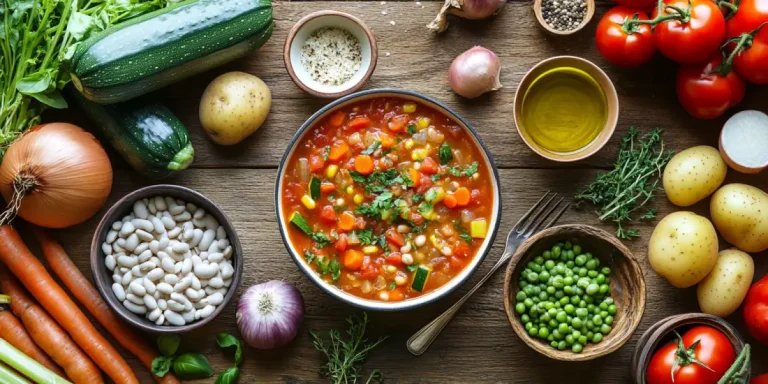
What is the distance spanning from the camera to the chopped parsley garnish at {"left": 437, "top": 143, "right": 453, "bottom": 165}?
117 inches

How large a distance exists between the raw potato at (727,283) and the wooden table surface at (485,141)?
0.13m

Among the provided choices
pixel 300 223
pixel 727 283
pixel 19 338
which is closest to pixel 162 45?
pixel 300 223

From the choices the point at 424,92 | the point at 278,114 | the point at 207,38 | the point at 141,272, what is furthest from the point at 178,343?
the point at 424,92

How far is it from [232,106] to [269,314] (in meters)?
0.79

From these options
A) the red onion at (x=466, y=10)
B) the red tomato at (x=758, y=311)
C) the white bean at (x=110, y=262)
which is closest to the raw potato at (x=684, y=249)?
the red tomato at (x=758, y=311)

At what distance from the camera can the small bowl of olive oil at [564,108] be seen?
3.05 meters

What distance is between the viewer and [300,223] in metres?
2.93

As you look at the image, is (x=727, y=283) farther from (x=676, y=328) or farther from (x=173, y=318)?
(x=173, y=318)

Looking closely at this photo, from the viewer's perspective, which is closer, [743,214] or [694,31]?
[694,31]

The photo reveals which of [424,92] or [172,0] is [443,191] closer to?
[424,92]

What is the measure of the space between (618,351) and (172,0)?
219 cm

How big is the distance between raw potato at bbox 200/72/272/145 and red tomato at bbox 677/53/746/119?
63.3 inches

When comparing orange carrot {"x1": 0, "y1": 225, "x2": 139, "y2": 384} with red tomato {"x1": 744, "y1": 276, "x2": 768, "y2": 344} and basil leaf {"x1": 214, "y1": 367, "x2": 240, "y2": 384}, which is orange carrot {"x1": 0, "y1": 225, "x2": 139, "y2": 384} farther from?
red tomato {"x1": 744, "y1": 276, "x2": 768, "y2": 344}

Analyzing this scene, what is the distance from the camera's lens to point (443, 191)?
2.96m
